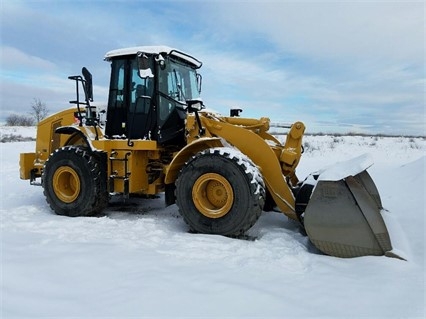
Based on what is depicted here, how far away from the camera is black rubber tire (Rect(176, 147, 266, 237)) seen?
4746mm

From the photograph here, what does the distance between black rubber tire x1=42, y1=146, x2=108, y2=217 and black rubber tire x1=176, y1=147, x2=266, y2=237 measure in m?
1.58

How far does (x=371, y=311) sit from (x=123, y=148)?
4294mm

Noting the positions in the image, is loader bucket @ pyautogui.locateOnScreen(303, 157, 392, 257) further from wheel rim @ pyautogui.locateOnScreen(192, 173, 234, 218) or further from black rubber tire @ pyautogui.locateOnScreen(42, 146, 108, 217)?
black rubber tire @ pyautogui.locateOnScreen(42, 146, 108, 217)

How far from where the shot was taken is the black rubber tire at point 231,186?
4.75 metres

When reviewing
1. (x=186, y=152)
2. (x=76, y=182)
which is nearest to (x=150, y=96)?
(x=186, y=152)

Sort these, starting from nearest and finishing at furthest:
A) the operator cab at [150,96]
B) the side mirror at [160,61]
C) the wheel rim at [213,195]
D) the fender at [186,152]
Answer: 1. the wheel rim at [213,195]
2. the fender at [186,152]
3. the side mirror at [160,61]
4. the operator cab at [150,96]

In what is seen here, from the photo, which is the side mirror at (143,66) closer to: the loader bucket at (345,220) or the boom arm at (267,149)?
the boom arm at (267,149)

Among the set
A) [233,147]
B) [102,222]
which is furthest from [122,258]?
[233,147]

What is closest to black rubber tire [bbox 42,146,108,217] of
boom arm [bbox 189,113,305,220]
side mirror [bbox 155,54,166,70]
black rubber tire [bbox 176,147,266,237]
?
black rubber tire [bbox 176,147,266,237]

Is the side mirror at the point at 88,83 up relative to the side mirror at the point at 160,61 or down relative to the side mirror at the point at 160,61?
down

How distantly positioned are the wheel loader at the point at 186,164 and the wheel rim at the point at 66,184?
0.05ft

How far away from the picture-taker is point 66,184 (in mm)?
6387

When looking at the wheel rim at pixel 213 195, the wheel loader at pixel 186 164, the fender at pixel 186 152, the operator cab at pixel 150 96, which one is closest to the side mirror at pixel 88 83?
the wheel loader at pixel 186 164

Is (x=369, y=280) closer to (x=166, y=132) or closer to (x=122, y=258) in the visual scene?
(x=122, y=258)
